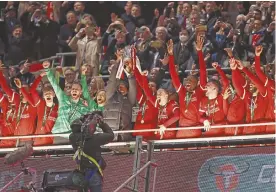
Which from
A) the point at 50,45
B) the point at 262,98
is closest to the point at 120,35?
the point at 50,45

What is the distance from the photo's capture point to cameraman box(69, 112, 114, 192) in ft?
59.2

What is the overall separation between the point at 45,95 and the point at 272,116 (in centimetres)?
369

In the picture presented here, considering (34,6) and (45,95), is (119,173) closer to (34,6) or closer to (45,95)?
(45,95)

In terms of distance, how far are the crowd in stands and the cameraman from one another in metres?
1.53

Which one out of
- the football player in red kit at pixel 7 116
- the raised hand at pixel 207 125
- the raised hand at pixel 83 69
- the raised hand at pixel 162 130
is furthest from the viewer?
the raised hand at pixel 83 69

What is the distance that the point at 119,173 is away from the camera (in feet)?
63.2

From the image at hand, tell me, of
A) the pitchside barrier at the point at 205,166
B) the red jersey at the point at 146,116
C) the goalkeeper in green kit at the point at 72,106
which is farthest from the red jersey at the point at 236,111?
the goalkeeper in green kit at the point at 72,106

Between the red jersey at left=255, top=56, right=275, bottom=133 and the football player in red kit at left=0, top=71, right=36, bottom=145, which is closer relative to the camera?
the red jersey at left=255, top=56, right=275, bottom=133

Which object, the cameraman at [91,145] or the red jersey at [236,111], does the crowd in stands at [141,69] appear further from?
the cameraman at [91,145]

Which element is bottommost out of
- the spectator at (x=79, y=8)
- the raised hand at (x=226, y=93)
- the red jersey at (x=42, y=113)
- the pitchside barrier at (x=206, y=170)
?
the pitchside barrier at (x=206, y=170)

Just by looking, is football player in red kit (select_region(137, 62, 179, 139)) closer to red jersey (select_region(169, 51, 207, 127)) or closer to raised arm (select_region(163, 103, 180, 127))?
raised arm (select_region(163, 103, 180, 127))

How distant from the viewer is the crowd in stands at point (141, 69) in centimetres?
2017

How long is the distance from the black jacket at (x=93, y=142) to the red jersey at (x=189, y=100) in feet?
7.16

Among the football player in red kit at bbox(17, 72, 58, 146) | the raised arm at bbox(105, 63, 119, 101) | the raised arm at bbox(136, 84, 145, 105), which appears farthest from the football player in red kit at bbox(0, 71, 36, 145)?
the raised arm at bbox(136, 84, 145, 105)
